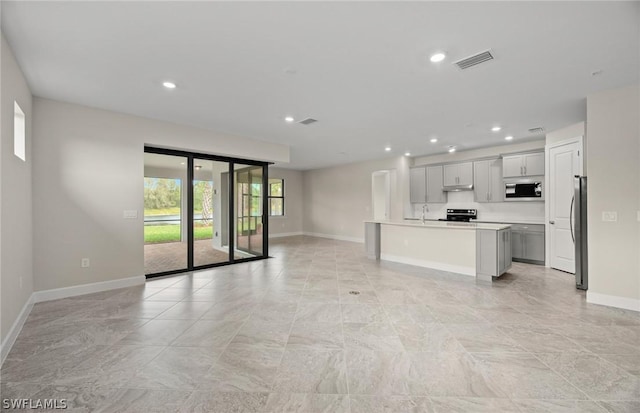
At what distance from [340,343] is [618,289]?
3749 mm

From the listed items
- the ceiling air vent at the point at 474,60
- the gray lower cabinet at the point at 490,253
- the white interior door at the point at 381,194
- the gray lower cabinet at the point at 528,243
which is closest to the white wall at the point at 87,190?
the ceiling air vent at the point at 474,60

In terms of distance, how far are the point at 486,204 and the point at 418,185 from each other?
1852 millimetres

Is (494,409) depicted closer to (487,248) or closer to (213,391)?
(213,391)

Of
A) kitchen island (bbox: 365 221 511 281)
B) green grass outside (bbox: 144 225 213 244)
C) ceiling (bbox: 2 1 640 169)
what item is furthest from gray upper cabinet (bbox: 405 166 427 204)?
green grass outside (bbox: 144 225 213 244)

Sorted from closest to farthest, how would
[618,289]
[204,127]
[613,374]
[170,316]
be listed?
[613,374] < [170,316] < [618,289] < [204,127]

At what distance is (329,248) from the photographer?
26.4 feet

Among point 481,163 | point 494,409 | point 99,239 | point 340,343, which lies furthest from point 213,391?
point 481,163

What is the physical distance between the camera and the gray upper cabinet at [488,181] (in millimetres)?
6723

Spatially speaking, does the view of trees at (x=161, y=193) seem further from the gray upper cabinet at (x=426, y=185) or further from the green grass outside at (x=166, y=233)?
the gray upper cabinet at (x=426, y=185)

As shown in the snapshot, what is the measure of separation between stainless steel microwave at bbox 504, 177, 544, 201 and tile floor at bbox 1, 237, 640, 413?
2.67 metres

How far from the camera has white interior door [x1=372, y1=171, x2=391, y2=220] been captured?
8.70 m

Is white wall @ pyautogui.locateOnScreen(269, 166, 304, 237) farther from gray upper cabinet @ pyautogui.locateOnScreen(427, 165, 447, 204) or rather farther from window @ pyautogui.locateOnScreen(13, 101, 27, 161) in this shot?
window @ pyautogui.locateOnScreen(13, 101, 27, 161)

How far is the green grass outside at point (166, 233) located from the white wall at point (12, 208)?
1.48m

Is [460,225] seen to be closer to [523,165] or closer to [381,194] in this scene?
[523,165]
